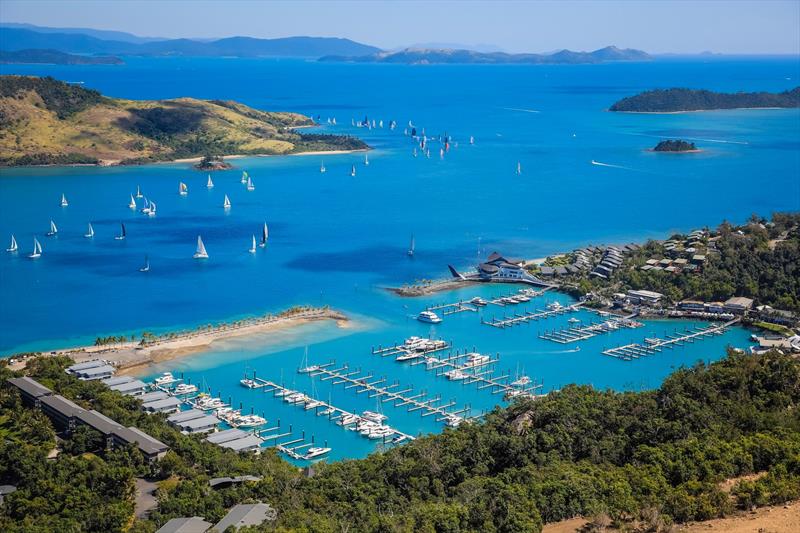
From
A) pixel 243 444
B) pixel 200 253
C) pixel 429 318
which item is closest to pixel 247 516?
pixel 243 444

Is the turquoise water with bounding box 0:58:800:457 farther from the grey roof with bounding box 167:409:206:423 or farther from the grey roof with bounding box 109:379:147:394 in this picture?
the grey roof with bounding box 109:379:147:394

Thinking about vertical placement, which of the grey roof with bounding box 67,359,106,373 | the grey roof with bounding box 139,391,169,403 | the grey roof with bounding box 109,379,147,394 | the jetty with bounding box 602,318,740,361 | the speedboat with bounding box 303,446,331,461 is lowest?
the speedboat with bounding box 303,446,331,461

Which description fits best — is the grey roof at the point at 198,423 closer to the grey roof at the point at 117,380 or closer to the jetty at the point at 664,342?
the grey roof at the point at 117,380

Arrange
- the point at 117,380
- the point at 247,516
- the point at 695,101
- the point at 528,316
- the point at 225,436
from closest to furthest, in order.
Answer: the point at 247,516 → the point at 225,436 → the point at 117,380 → the point at 528,316 → the point at 695,101

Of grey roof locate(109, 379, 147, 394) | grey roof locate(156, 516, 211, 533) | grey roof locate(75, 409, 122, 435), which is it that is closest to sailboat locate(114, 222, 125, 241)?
grey roof locate(109, 379, 147, 394)

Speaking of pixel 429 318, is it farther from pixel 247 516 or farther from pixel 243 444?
pixel 247 516

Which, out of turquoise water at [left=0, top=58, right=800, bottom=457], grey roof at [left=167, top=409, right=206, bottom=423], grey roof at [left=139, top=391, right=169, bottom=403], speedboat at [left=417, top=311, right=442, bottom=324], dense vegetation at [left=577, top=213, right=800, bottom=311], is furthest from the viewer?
dense vegetation at [left=577, top=213, right=800, bottom=311]

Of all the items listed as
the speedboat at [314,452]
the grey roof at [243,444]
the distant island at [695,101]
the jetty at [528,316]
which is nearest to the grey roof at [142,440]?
the grey roof at [243,444]
